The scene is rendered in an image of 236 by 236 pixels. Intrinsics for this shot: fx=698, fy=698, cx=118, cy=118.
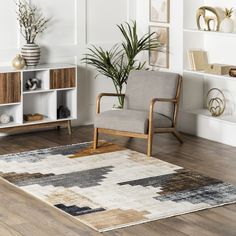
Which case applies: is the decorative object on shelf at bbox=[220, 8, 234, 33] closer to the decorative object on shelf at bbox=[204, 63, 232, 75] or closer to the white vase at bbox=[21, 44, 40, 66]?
the decorative object on shelf at bbox=[204, 63, 232, 75]

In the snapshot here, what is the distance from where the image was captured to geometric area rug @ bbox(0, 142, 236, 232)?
500 centimetres

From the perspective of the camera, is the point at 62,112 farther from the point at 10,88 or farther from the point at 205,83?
the point at 205,83

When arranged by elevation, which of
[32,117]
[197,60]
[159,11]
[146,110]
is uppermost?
[159,11]

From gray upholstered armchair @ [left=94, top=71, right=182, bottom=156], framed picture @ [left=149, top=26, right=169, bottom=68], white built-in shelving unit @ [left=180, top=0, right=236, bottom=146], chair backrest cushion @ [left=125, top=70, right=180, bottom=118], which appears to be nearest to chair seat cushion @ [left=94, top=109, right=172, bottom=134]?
gray upholstered armchair @ [left=94, top=71, right=182, bottom=156]

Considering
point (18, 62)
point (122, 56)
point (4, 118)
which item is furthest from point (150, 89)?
point (4, 118)

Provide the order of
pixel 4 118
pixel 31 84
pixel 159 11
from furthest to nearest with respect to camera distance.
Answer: pixel 159 11 < pixel 31 84 < pixel 4 118

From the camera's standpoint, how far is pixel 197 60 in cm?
751

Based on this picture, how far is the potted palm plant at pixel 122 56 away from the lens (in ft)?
25.6

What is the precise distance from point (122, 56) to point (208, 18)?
1387 millimetres

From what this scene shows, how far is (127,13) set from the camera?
27.1 feet

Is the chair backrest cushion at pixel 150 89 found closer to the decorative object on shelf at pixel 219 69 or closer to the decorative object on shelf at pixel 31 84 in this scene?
the decorative object on shelf at pixel 219 69

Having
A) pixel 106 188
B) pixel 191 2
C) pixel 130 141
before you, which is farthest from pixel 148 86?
pixel 106 188

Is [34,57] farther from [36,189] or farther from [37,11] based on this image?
[36,189]

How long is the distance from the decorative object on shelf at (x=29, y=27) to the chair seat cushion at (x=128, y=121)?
111 cm
